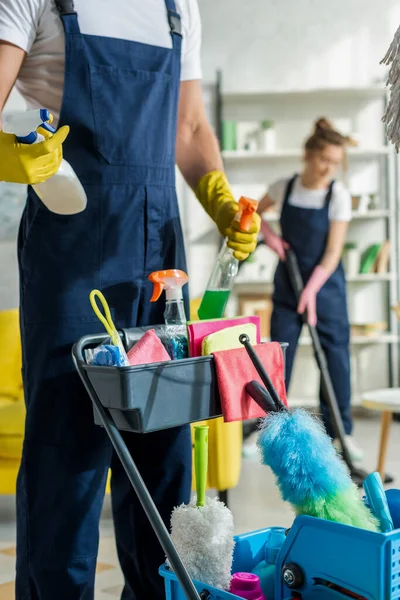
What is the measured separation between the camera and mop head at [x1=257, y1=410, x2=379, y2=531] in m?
1.10

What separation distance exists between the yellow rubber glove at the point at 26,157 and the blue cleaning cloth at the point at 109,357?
0.89 ft

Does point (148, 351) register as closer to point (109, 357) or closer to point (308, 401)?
point (109, 357)

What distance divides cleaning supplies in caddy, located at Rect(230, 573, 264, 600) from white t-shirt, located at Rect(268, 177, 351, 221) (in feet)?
9.05

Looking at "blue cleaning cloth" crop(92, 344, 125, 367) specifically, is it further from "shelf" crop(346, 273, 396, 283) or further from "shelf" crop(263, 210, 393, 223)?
"shelf" crop(346, 273, 396, 283)

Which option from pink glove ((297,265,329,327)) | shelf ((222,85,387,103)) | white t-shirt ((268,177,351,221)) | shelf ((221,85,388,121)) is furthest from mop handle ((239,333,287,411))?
shelf ((221,85,388,121))

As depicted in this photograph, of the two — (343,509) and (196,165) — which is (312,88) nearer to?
(196,165)

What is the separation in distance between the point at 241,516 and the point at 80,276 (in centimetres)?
178

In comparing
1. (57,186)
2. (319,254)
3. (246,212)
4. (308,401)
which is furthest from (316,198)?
(57,186)

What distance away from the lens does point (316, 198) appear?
3.87m

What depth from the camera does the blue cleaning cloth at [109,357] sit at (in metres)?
1.10

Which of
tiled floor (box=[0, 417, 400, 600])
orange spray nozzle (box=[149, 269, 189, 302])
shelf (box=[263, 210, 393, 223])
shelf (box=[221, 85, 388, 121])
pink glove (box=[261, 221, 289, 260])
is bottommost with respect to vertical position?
tiled floor (box=[0, 417, 400, 600])

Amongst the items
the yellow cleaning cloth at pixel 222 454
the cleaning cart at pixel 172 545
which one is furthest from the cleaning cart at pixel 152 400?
the yellow cleaning cloth at pixel 222 454

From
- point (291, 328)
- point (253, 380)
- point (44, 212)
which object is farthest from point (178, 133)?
point (291, 328)

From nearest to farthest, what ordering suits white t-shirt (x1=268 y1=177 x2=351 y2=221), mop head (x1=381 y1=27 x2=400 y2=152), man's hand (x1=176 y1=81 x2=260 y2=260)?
1. mop head (x1=381 y1=27 x2=400 y2=152)
2. man's hand (x1=176 y1=81 x2=260 y2=260)
3. white t-shirt (x1=268 y1=177 x2=351 y2=221)
